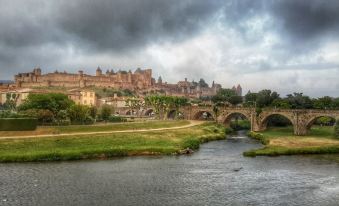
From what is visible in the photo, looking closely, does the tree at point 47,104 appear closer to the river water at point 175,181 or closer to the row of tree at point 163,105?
the row of tree at point 163,105


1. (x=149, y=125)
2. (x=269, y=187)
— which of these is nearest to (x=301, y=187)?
(x=269, y=187)

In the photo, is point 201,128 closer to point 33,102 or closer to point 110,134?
point 110,134

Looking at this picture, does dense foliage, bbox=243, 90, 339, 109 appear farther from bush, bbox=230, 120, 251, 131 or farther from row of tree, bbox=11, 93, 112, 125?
row of tree, bbox=11, 93, 112, 125

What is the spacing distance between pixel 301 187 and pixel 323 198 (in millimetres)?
4583

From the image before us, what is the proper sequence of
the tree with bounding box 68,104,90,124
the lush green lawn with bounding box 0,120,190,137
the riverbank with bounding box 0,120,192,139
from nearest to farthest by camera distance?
the riverbank with bounding box 0,120,192,139 → the lush green lawn with bounding box 0,120,190,137 → the tree with bounding box 68,104,90,124

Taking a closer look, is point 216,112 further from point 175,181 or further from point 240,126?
point 175,181

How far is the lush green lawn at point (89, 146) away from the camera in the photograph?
6041cm

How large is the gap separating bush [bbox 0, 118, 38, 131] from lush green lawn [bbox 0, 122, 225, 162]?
784cm

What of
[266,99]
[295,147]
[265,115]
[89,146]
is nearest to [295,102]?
[266,99]

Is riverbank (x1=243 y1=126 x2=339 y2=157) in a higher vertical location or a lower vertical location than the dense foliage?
lower

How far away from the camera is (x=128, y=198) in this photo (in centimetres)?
3972

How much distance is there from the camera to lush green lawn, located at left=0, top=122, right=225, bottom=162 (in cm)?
6041

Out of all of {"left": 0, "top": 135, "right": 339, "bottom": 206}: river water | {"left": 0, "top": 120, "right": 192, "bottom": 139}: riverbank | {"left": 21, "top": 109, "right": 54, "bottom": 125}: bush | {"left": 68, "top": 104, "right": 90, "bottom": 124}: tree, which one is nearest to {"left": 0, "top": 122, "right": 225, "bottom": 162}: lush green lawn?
{"left": 0, "top": 135, "right": 339, "bottom": 206}: river water

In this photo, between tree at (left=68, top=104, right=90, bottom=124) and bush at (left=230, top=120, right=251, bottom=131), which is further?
bush at (left=230, top=120, right=251, bottom=131)
